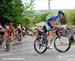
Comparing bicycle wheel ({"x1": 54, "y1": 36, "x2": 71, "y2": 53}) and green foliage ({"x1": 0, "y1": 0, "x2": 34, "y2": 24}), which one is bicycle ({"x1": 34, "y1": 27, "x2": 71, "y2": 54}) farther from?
green foliage ({"x1": 0, "y1": 0, "x2": 34, "y2": 24})

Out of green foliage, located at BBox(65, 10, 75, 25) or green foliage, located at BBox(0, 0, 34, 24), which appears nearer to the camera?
green foliage, located at BBox(0, 0, 34, 24)

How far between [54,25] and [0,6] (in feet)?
51.6

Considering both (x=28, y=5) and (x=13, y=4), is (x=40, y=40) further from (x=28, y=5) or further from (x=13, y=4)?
(x=28, y=5)

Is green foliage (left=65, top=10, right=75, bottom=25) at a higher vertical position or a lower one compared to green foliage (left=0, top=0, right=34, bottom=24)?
lower

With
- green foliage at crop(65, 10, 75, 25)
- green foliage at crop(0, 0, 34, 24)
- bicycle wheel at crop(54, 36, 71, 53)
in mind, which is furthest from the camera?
green foliage at crop(65, 10, 75, 25)

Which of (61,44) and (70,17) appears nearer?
(61,44)

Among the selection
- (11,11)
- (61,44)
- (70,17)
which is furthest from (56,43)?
(70,17)

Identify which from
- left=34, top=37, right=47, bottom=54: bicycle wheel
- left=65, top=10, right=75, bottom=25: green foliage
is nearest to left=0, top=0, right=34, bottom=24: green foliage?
left=34, top=37, right=47, bottom=54: bicycle wheel

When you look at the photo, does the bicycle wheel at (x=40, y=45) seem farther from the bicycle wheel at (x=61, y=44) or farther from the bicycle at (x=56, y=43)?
the bicycle wheel at (x=61, y=44)

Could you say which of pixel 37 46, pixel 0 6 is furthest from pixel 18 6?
pixel 37 46

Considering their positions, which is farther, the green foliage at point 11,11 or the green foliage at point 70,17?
the green foliage at point 70,17

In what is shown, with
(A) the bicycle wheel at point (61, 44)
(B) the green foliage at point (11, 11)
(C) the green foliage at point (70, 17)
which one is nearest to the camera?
(A) the bicycle wheel at point (61, 44)

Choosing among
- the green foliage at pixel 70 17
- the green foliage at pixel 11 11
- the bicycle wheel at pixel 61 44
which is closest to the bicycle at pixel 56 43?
the bicycle wheel at pixel 61 44

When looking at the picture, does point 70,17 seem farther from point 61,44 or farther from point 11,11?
point 61,44
